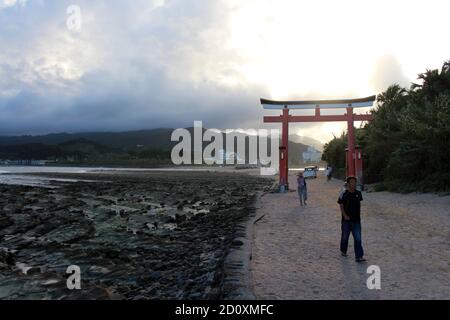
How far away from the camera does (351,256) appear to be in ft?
30.8

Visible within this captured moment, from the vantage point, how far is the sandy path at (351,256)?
6.79 m

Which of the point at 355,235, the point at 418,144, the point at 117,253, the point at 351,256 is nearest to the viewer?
the point at 355,235

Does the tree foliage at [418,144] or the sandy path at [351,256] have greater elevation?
the tree foliage at [418,144]

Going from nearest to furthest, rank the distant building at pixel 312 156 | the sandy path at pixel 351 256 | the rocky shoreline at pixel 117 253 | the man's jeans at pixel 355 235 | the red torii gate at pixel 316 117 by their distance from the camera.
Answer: the sandy path at pixel 351 256 → the rocky shoreline at pixel 117 253 → the man's jeans at pixel 355 235 → the red torii gate at pixel 316 117 → the distant building at pixel 312 156

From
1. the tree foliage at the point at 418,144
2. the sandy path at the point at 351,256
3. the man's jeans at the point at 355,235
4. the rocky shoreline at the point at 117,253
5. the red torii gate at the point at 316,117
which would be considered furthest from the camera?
the red torii gate at the point at 316,117

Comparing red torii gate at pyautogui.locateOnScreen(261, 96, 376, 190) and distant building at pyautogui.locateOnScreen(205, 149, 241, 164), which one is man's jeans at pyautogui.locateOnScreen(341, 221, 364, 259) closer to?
red torii gate at pyautogui.locateOnScreen(261, 96, 376, 190)

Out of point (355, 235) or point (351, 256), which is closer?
point (355, 235)

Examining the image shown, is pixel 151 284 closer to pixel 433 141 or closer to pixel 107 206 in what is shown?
pixel 107 206

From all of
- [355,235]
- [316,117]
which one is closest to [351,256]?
[355,235]

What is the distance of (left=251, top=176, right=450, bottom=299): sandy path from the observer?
6789 millimetres

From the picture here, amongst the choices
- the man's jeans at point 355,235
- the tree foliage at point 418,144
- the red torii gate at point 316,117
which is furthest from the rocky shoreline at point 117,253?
the tree foliage at point 418,144

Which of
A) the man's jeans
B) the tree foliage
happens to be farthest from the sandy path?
the tree foliage

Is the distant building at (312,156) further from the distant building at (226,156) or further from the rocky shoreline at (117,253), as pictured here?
the rocky shoreline at (117,253)

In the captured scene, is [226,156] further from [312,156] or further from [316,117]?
[316,117]
